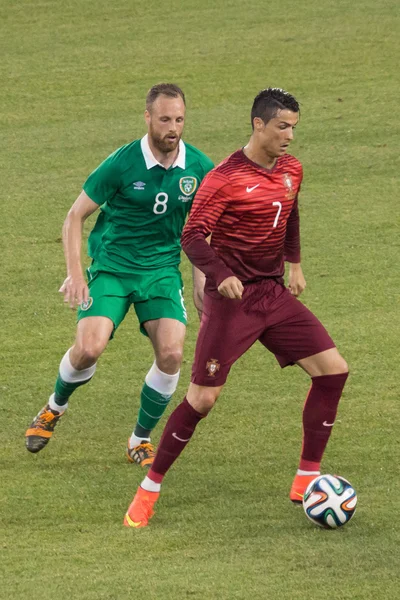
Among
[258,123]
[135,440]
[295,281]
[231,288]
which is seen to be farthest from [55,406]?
[258,123]

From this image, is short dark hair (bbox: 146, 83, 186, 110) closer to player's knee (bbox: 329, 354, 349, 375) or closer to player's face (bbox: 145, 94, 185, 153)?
player's face (bbox: 145, 94, 185, 153)

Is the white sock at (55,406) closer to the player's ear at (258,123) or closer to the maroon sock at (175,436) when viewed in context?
the maroon sock at (175,436)

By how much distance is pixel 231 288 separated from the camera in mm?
5953

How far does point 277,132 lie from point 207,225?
60 cm

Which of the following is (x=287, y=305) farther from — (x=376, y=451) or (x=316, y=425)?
(x=376, y=451)

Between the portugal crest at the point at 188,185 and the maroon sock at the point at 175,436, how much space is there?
52.5 inches

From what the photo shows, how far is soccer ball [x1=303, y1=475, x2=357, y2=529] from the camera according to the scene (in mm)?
6129

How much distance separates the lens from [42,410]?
748 cm

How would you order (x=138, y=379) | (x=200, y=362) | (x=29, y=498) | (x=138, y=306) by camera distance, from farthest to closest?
(x=138, y=379) → (x=138, y=306) → (x=29, y=498) → (x=200, y=362)

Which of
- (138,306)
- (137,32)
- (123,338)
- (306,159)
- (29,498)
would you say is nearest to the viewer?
(29,498)

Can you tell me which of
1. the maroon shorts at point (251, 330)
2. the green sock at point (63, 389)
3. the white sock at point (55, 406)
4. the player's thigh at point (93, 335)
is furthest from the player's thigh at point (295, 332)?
the white sock at point (55, 406)

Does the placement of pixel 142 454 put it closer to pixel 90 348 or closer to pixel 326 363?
pixel 90 348

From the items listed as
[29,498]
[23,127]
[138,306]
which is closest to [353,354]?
[138,306]

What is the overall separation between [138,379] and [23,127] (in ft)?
21.7
